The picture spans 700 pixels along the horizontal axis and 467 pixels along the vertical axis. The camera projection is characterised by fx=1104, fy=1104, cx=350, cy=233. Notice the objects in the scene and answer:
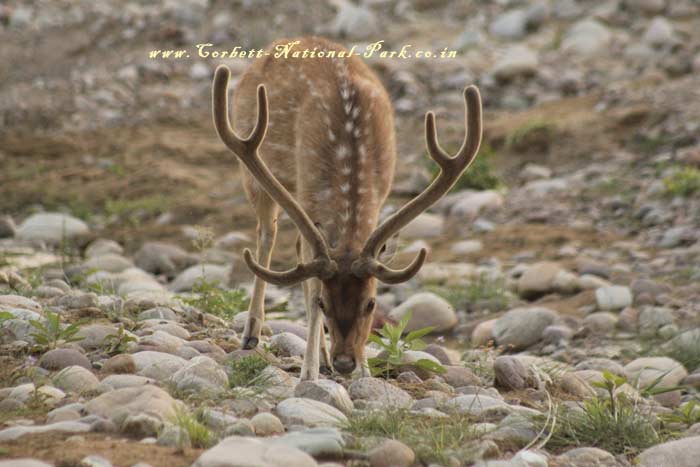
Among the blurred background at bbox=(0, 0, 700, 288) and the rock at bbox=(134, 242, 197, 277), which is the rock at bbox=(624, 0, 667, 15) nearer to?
the blurred background at bbox=(0, 0, 700, 288)

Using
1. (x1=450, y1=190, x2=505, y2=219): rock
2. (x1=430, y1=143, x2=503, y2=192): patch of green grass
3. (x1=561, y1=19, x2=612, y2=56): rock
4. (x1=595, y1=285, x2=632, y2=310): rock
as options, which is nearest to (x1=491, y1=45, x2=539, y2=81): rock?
(x1=561, y1=19, x2=612, y2=56): rock

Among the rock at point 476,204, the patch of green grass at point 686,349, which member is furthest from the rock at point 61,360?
the rock at point 476,204

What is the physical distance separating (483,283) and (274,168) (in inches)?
138

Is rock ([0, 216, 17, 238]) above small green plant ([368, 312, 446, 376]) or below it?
above

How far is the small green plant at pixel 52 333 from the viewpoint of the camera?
5.93 m

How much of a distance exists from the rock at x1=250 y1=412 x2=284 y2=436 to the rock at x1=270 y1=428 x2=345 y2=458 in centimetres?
26

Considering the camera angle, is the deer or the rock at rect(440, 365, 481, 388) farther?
the rock at rect(440, 365, 481, 388)

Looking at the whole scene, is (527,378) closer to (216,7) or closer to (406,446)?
(406,446)

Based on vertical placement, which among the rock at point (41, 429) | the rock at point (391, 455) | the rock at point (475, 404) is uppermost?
the rock at point (41, 429)

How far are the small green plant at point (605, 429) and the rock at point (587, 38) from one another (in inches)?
465

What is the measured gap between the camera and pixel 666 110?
13352mm

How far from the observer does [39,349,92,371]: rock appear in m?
5.71

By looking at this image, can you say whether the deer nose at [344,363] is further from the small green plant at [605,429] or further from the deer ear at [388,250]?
the small green plant at [605,429]

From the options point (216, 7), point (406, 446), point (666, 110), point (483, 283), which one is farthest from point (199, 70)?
point (406, 446)
